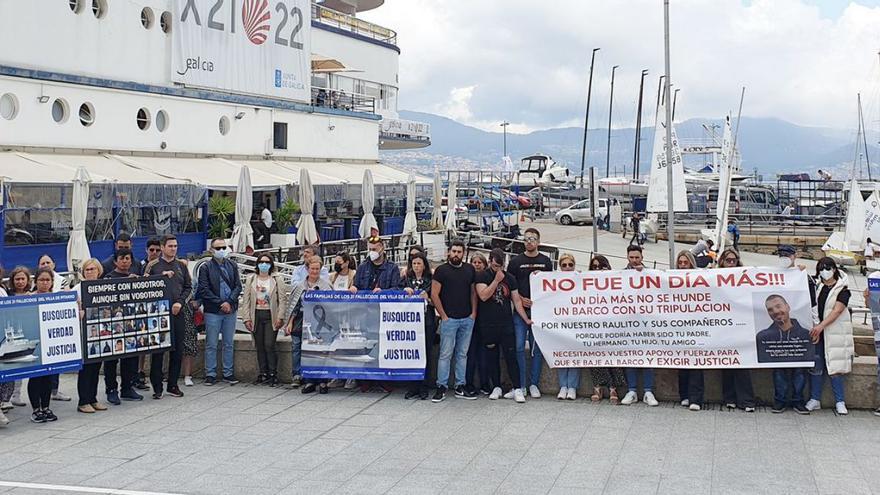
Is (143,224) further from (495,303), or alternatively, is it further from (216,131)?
(495,303)

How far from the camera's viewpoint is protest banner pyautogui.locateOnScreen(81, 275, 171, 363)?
11.5 metres

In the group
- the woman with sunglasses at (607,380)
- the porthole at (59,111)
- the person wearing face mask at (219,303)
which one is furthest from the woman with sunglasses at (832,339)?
the porthole at (59,111)

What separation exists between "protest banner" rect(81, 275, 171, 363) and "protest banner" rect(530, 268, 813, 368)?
14.9ft

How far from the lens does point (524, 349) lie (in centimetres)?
1202

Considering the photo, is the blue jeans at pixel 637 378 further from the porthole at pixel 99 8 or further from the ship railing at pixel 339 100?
the ship railing at pixel 339 100

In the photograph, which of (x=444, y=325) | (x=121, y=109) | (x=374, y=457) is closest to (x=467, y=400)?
(x=444, y=325)

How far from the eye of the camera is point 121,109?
1072 inches

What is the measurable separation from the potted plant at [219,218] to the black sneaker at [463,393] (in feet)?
59.2

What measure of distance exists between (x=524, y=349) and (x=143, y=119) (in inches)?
772

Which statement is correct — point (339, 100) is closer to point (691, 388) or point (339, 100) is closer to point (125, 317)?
point (125, 317)

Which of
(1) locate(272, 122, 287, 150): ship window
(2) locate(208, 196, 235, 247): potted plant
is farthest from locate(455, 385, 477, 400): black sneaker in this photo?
(1) locate(272, 122, 287, 150): ship window

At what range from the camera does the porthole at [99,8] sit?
26.3 m

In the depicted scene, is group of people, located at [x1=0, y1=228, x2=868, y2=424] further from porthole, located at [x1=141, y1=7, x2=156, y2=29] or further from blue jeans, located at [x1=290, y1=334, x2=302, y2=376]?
porthole, located at [x1=141, y1=7, x2=156, y2=29]

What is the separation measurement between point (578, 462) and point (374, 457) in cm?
190
